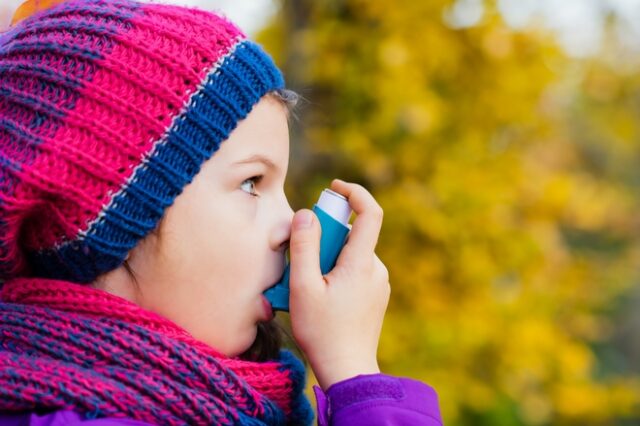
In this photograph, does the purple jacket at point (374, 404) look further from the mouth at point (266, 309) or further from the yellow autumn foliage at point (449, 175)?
the yellow autumn foliage at point (449, 175)

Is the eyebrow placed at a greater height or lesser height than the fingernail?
greater

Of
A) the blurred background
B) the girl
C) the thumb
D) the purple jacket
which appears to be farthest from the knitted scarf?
the blurred background

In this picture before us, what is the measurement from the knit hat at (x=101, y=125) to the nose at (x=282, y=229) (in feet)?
0.71

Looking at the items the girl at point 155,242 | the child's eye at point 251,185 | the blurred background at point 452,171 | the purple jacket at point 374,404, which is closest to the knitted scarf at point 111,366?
the girl at point 155,242

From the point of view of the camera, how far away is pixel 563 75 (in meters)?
3.93

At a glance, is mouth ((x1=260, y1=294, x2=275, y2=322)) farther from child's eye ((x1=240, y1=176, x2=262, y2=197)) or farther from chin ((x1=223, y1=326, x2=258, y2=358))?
child's eye ((x1=240, y1=176, x2=262, y2=197))

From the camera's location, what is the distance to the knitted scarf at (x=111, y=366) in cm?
133

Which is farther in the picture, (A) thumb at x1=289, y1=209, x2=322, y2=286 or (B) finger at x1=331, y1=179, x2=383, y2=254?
(B) finger at x1=331, y1=179, x2=383, y2=254

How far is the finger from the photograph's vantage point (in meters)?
1.66

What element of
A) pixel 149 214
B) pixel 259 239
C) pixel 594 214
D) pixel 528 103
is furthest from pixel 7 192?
pixel 594 214

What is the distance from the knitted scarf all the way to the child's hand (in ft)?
0.45

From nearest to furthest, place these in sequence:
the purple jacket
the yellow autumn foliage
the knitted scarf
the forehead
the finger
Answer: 1. the knitted scarf
2. the purple jacket
3. the forehead
4. the finger
5. the yellow autumn foliage

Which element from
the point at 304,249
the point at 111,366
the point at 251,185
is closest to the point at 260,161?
the point at 251,185

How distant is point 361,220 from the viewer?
1.69m
